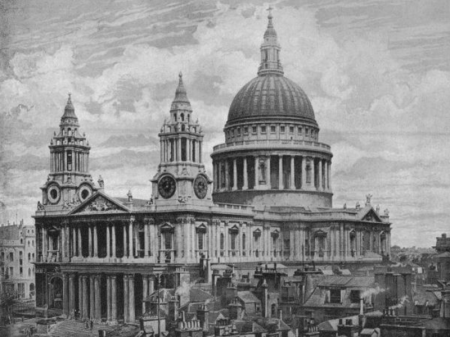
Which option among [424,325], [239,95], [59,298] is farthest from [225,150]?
[424,325]

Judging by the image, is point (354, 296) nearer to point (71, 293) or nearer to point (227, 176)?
A: point (71, 293)

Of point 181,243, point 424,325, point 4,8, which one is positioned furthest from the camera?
point 181,243

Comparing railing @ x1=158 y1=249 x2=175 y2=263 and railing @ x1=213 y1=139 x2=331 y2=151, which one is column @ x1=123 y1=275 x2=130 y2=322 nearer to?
railing @ x1=158 y1=249 x2=175 y2=263

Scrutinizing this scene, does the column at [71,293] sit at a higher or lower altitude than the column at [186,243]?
lower

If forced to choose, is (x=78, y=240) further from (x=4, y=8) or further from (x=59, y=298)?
→ (x=4, y=8)

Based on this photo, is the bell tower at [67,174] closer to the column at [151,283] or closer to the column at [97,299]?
the column at [97,299]

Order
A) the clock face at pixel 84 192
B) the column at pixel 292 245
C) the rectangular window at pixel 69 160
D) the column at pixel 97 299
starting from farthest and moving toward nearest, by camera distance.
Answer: the column at pixel 292 245 < the clock face at pixel 84 192 < the rectangular window at pixel 69 160 < the column at pixel 97 299

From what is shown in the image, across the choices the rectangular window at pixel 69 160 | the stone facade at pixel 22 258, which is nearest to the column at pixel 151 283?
the rectangular window at pixel 69 160
